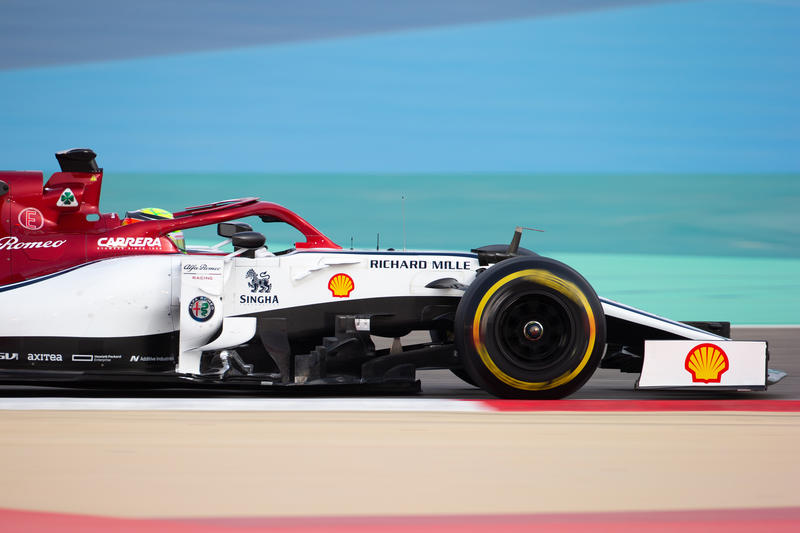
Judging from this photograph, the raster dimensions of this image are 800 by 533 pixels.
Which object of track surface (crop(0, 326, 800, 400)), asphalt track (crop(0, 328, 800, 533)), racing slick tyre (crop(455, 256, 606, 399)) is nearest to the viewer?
Answer: asphalt track (crop(0, 328, 800, 533))

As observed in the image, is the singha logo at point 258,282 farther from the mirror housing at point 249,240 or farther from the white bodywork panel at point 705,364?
the white bodywork panel at point 705,364

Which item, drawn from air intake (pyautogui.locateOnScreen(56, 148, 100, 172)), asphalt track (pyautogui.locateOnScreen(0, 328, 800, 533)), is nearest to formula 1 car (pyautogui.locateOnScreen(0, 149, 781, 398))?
asphalt track (pyautogui.locateOnScreen(0, 328, 800, 533))

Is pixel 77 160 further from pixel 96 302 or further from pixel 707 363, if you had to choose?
pixel 707 363

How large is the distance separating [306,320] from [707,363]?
2.16 m

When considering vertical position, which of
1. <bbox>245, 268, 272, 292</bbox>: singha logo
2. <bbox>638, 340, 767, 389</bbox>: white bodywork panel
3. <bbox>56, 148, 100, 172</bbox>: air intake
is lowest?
<bbox>638, 340, 767, 389</bbox>: white bodywork panel

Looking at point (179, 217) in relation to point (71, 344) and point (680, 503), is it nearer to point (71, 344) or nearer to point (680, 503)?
point (71, 344)

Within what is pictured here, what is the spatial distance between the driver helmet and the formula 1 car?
9.7 inches

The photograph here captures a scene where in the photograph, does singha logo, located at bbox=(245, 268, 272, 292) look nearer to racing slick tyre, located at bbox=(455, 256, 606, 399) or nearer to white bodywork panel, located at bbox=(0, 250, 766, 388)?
white bodywork panel, located at bbox=(0, 250, 766, 388)

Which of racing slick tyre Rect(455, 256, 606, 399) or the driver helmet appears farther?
the driver helmet

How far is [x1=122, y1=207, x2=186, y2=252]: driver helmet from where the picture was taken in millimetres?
6168

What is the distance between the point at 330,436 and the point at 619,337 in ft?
6.72

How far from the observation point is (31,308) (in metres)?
5.45

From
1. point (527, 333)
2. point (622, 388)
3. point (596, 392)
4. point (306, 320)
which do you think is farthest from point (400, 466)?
point (622, 388)

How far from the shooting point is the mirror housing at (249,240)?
5598 millimetres
